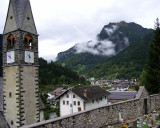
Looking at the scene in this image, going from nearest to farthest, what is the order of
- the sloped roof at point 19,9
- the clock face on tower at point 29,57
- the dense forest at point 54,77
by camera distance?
the clock face on tower at point 29,57 → the sloped roof at point 19,9 → the dense forest at point 54,77

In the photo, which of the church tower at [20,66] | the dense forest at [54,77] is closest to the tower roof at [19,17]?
the church tower at [20,66]

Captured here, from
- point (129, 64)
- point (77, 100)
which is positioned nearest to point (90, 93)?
point (77, 100)

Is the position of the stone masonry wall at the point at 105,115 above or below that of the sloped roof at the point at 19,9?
below

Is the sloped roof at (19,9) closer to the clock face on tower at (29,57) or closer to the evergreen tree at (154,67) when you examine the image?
the clock face on tower at (29,57)

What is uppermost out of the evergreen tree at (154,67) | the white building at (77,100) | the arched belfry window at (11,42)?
the arched belfry window at (11,42)

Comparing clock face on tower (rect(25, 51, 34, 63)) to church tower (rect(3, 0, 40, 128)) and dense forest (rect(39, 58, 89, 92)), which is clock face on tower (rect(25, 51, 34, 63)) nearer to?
church tower (rect(3, 0, 40, 128))

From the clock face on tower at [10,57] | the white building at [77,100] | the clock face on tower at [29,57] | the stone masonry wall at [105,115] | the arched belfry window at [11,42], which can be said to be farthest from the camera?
the white building at [77,100]

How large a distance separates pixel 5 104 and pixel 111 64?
179m

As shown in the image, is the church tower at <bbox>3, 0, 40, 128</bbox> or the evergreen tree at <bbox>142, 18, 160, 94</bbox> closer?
the church tower at <bbox>3, 0, 40, 128</bbox>

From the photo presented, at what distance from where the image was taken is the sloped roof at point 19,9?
1703 cm

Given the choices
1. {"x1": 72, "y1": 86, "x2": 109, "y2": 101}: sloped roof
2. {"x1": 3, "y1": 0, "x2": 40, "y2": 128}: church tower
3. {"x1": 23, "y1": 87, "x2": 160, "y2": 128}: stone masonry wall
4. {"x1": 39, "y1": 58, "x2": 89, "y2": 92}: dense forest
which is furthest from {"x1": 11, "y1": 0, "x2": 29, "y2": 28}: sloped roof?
{"x1": 39, "y1": 58, "x2": 89, "y2": 92}: dense forest

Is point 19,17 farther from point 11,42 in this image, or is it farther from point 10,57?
point 10,57

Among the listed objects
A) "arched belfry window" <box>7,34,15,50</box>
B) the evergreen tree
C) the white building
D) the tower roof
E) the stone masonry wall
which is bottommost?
the white building

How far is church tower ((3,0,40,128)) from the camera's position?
618 inches
